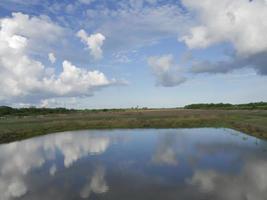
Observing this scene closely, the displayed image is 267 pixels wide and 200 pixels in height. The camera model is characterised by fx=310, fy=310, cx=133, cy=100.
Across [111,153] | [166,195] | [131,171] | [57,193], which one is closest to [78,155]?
[111,153]

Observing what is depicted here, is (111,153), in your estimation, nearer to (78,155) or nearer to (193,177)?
(78,155)

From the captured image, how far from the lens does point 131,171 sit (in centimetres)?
1730

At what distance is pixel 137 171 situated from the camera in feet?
56.5

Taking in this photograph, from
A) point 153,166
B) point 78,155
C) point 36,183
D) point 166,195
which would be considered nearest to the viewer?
point 166,195

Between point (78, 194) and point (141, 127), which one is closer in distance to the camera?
point (78, 194)

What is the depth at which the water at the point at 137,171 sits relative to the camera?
12.9 metres

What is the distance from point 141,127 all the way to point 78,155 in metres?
23.8

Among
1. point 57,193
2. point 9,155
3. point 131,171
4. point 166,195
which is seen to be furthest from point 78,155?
point 166,195

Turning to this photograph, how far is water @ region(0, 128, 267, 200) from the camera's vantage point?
12.9 metres

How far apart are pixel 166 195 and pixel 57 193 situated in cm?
465

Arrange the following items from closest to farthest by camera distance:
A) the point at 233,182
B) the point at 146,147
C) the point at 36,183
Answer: the point at 233,182
the point at 36,183
the point at 146,147

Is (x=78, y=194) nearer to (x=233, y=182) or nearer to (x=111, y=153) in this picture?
(x=233, y=182)

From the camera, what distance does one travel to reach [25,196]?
510 inches

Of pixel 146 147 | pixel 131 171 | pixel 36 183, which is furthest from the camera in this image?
pixel 146 147
